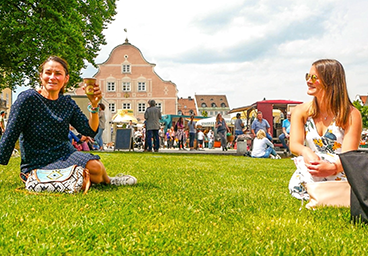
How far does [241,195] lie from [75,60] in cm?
1655

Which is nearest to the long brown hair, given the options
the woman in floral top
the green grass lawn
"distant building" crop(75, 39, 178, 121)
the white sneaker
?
the woman in floral top

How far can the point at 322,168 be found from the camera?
3.30 meters

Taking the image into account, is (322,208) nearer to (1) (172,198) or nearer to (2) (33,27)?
(1) (172,198)

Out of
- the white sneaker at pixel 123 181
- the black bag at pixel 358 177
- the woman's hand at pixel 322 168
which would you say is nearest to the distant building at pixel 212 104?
the white sneaker at pixel 123 181

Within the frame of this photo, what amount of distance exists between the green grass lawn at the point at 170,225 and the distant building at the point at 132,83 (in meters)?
52.6

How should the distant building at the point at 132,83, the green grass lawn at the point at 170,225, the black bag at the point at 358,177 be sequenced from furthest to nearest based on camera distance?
the distant building at the point at 132,83, the black bag at the point at 358,177, the green grass lawn at the point at 170,225

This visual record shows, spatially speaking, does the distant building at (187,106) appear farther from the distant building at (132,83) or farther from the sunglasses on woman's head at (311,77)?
the sunglasses on woman's head at (311,77)

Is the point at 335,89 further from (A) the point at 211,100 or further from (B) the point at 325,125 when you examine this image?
(A) the point at 211,100

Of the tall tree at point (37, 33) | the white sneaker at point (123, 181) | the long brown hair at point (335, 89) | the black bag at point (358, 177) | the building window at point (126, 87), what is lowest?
the white sneaker at point (123, 181)

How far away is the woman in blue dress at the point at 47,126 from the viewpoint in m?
4.14

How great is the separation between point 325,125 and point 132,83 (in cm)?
5409

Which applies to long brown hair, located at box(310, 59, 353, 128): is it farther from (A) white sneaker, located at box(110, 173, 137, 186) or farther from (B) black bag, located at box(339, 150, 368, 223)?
(A) white sneaker, located at box(110, 173, 137, 186)

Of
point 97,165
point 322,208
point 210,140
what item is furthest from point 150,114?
point 210,140

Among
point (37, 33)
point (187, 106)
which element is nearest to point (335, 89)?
point (37, 33)
